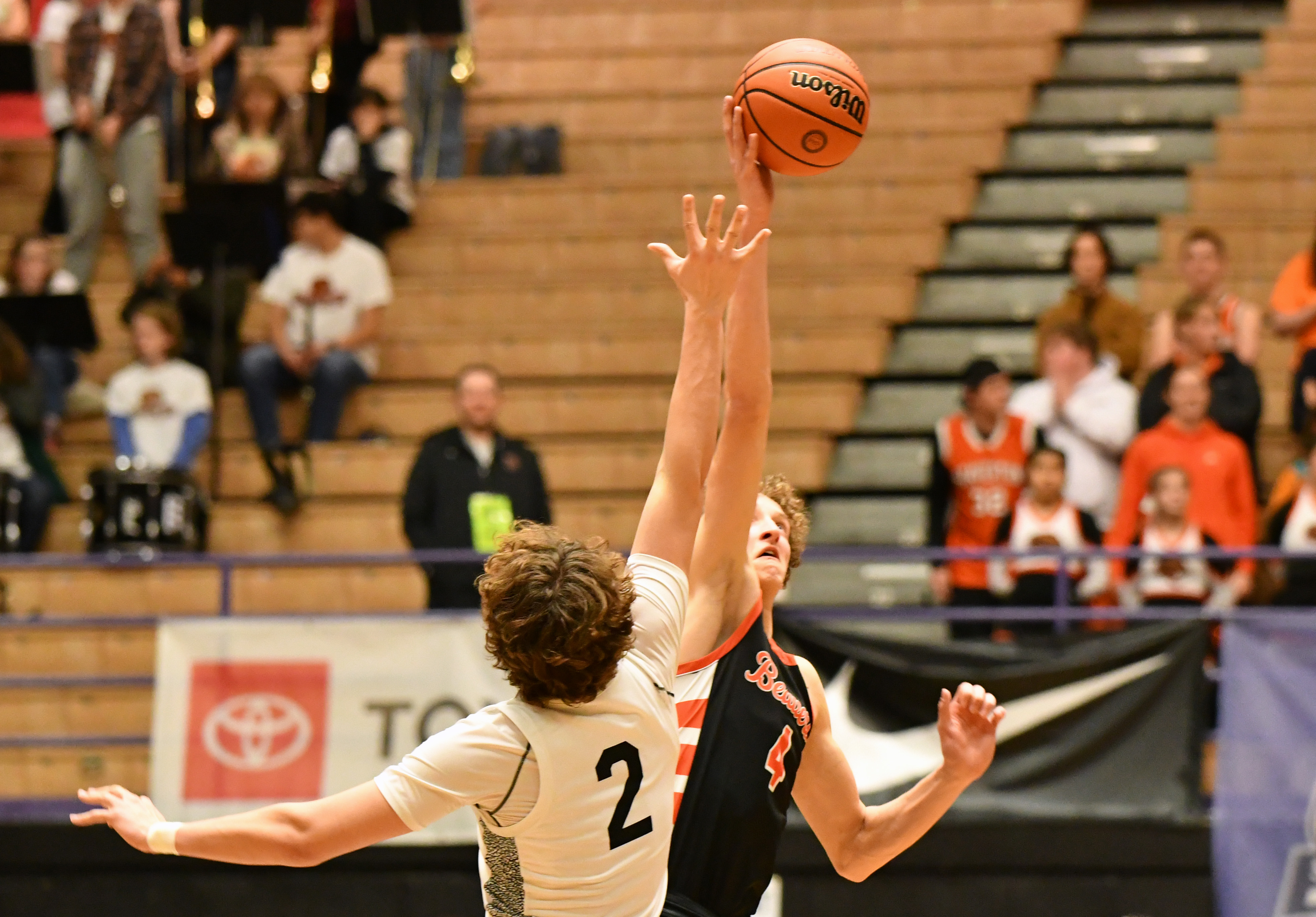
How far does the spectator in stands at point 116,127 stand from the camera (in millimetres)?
9992

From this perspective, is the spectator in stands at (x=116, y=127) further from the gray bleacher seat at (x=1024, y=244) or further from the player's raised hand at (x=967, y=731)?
the player's raised hand at (x=967, y=731)

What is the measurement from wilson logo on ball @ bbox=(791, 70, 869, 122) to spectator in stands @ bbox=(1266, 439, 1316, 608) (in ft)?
12.3

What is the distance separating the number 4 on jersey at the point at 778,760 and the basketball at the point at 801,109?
116cm

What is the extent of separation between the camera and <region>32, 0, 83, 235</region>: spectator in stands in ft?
33.6

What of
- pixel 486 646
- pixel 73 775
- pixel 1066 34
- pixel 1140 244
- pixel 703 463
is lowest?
pixel 73 775

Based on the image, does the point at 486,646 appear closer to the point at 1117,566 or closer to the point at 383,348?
the point at 1117,566

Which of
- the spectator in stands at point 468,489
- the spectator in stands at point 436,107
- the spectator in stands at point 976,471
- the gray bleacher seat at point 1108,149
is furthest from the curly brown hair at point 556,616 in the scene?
the spectator in stands at point 436,107

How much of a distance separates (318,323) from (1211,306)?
4536 millimetres

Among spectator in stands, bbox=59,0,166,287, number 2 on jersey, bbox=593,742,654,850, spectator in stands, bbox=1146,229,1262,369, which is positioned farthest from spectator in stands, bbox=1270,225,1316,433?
spectator in stands, bbox=59,0,166,287

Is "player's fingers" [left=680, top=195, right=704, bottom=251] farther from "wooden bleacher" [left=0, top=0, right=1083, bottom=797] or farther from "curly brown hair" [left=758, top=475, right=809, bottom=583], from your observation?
"wooden bleacher" [left=0, top=0, right=1083, bottom=797]

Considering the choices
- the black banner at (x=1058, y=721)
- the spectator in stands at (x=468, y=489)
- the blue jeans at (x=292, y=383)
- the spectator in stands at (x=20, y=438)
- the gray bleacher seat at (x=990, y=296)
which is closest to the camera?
the black banner at (x=1058, y=721)

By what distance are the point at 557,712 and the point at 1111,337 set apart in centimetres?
605

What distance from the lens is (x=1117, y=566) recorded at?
23.2ft

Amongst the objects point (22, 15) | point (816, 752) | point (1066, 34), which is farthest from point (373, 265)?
point (816, 752)
